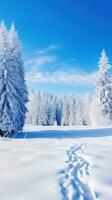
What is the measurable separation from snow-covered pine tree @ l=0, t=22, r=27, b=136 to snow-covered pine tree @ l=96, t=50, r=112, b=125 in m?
20.8

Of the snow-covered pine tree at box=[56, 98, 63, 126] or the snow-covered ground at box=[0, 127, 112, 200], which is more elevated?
the snow-covered pine tree at box=[56, 98, 63, 126]

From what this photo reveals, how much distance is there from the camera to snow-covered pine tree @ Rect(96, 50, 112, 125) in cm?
5659

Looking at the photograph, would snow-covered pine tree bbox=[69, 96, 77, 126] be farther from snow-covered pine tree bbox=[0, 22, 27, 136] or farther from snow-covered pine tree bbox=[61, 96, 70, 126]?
snow-covered pine tree bbox=[0, 22, 27, 136]

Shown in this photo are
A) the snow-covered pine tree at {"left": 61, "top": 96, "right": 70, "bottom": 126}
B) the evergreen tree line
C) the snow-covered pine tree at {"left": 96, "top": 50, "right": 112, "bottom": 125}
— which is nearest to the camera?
the snow-covered pine tree at {"left": 96, "top": 50, "right": 112, "bottom": 125}

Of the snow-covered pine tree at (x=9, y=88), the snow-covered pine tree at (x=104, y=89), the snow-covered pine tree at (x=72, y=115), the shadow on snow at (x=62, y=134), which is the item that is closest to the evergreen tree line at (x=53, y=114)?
the snow-covered pine tree at (x=72, y=115)

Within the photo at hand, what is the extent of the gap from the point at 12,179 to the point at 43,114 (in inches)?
3877

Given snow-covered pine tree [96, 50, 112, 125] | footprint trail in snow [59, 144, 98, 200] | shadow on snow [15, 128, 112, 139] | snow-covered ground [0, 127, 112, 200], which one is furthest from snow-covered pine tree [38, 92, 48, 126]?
footprint trail in snow [59, 144, 98, 200]

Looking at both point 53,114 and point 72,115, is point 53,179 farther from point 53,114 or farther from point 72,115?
point 72,115

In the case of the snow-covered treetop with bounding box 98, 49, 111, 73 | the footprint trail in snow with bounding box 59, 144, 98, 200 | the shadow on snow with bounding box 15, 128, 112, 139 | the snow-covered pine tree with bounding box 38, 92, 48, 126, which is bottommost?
the footprint trail in snow with bounding box 59, 144, 98, 200

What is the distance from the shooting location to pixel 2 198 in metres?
7.23

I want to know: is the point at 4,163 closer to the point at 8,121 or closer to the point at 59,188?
the point at 59,188

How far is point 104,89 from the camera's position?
57406 millimetres

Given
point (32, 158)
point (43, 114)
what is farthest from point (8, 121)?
point (43, 114)

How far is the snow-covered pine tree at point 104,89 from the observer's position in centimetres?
5659
